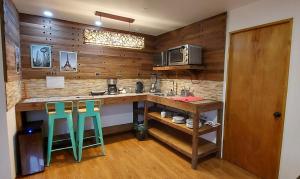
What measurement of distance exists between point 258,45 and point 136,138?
9.27ft

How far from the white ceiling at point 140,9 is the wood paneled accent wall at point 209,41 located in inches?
5.5

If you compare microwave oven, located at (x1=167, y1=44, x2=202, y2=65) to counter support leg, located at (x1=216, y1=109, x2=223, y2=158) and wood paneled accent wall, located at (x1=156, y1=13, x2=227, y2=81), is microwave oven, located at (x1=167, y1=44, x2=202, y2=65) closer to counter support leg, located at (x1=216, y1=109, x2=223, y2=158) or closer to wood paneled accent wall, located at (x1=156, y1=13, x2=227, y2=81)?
wood paneled accent wall, located at (x1=156, y1=13, x2=227, y2=81)

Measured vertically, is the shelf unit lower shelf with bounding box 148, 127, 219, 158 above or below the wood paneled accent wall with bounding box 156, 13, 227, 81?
below

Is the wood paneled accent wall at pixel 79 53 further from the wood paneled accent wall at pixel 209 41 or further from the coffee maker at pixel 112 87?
the wood paneled accent wall at pixel 209 41

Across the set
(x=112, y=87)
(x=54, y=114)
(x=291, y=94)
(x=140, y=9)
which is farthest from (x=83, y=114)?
(x=291, y=94)

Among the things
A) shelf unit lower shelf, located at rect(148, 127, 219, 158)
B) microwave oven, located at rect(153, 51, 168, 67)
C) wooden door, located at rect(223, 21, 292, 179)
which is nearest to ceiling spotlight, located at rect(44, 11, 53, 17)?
microwave oven, located at rect(153, 51, 168, 67)

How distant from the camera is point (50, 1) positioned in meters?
2.36

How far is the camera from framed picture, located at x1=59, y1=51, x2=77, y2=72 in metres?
3.21

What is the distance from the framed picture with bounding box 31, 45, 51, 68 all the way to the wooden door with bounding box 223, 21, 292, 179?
319 centimetres

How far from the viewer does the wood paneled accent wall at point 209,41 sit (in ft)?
9.02

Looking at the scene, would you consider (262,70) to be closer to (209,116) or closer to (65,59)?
(209,116)

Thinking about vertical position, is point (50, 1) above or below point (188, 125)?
above

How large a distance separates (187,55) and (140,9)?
107cm

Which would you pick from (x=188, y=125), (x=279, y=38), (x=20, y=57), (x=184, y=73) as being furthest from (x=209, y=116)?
(x=20, y=57)
